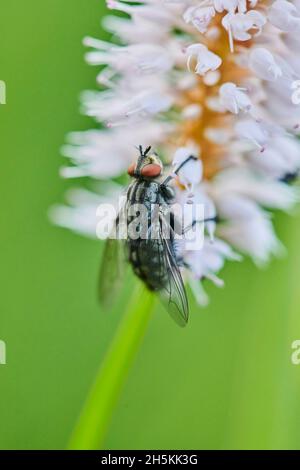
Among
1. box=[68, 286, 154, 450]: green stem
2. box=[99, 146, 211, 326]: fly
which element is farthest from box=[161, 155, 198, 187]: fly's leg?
box=[68, 286, 154, 450]: green stem

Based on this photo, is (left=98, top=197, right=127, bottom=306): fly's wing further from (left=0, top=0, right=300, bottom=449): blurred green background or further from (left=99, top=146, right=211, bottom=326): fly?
(left=0, top=0, right=300, bottom=449): blurred green background

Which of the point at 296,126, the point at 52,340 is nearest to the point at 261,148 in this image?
the point at 296,126

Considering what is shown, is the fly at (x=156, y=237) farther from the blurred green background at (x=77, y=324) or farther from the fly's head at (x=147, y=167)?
the blurred green background at (x=77, y=324)

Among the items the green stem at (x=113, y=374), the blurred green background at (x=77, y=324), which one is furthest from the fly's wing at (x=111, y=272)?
the blurred green background at (x=77, y=324)

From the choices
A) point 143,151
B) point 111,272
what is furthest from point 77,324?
point 143,151

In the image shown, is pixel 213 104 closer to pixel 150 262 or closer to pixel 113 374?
pixel 150 262
